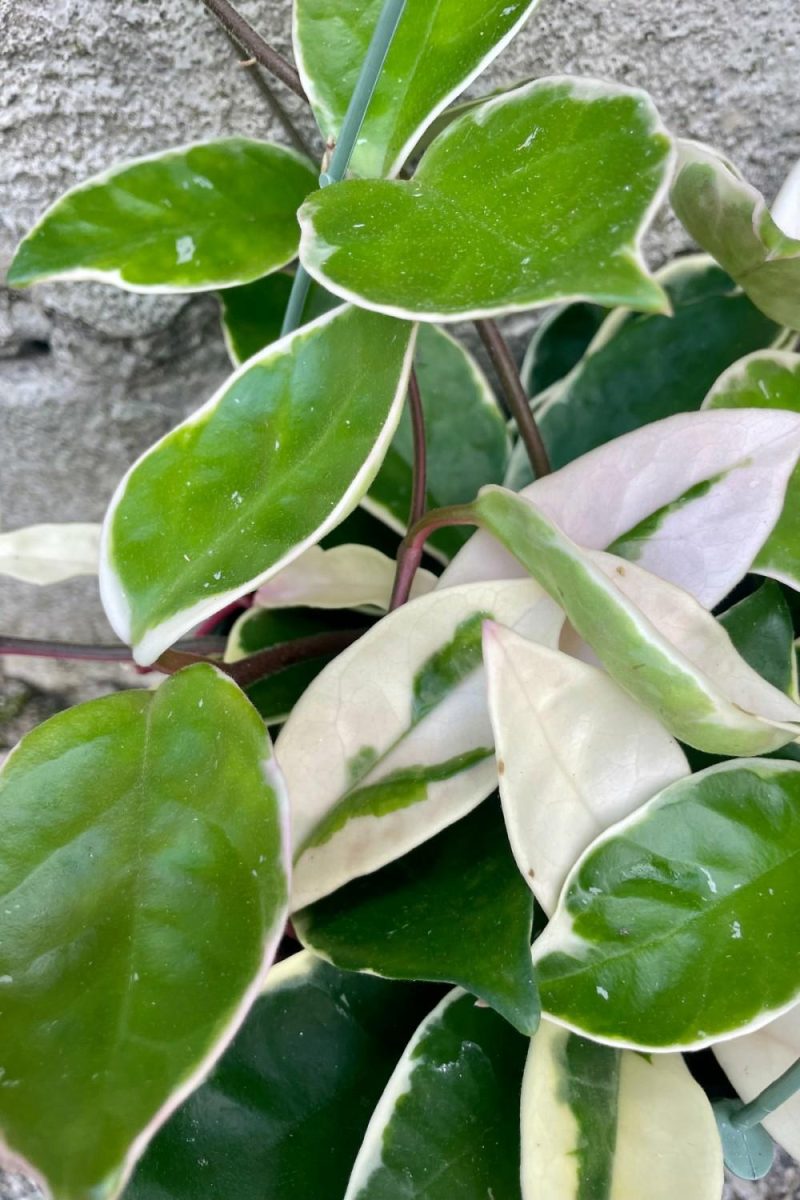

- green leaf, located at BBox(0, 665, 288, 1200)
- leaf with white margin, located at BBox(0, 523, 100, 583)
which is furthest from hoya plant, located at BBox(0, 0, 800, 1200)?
leaf with white margin, located at BBox(0, 523, 100, 583)

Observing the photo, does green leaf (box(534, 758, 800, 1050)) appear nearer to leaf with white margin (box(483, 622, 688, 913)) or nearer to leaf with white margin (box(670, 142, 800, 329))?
leaf with white margin (box(483, 622, 688, 913))

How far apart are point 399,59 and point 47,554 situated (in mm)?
312

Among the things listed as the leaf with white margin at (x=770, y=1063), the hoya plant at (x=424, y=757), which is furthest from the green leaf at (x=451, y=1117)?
the leaf with white margin at (x=770, y=1063)

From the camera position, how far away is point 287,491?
372 mm

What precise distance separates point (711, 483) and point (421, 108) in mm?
207

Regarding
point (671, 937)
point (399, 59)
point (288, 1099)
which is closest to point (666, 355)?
point (399, 59)

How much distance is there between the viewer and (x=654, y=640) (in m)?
0.32

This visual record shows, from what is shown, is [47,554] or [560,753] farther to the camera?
[47,554]

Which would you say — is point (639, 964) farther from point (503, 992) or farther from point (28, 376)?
point (28, 376)

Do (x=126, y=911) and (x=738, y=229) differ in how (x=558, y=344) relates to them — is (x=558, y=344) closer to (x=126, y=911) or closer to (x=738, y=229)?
(x=738, y=229)

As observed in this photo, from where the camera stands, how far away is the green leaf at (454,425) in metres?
0.59

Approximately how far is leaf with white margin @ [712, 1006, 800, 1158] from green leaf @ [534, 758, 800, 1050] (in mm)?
76

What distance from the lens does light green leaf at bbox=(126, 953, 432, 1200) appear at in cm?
40

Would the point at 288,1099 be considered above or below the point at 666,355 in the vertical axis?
below
